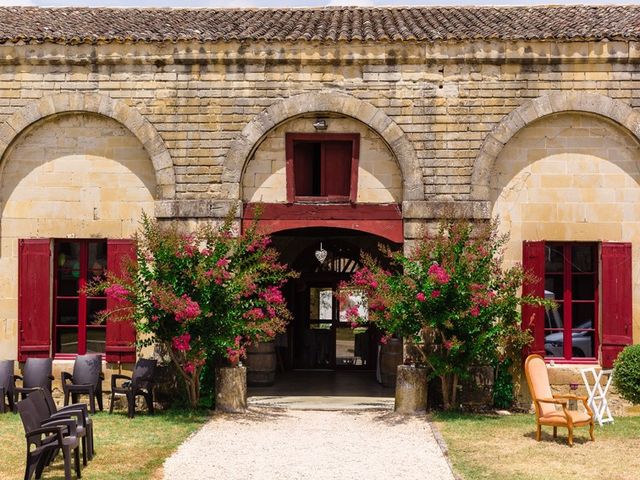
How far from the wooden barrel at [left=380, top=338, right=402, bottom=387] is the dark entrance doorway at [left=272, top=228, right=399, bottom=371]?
1.91 m

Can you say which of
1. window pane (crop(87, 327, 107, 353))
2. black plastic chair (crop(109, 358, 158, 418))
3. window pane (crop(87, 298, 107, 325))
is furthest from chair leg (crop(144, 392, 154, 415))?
window pane (crop(87, 298, 107, 325))

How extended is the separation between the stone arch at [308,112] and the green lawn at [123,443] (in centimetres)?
367

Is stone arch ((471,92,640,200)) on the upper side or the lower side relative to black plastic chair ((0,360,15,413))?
upper

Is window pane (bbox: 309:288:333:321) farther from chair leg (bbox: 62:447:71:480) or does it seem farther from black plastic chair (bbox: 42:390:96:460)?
chair leg (bbox: 62:447:71:480)

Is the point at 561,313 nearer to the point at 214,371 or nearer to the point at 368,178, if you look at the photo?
the point at 368,178

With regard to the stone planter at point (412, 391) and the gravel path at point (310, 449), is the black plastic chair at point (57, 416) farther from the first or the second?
the stone planter at point (412, 391)

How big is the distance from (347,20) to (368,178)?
3.52 m

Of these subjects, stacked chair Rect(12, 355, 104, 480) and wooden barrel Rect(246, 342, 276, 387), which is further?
wooden barrel Rect(246, 342, 276, 387)

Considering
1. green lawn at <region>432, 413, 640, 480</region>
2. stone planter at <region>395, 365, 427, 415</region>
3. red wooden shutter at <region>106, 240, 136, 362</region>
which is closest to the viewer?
green lawn at <region>432, 413, 640, 480</region>

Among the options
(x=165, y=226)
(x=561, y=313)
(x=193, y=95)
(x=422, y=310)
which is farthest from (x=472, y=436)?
(x=193, y=95)

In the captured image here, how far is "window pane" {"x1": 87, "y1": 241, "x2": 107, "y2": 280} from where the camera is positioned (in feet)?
45.7

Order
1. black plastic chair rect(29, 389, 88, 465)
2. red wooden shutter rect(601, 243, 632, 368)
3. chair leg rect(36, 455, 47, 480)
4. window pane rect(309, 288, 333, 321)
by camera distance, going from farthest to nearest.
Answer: window pane rect(309, 288, 333, 321) < red wooden shutter rect(601, 243, 632, 368) < black plastic chair rect(29, 389, 88, 465) < chair leg rect(36, 455, 47, 480)

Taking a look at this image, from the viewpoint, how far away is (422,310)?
1216 cm

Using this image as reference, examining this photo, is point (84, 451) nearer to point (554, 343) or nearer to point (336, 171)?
point (336, 171)
